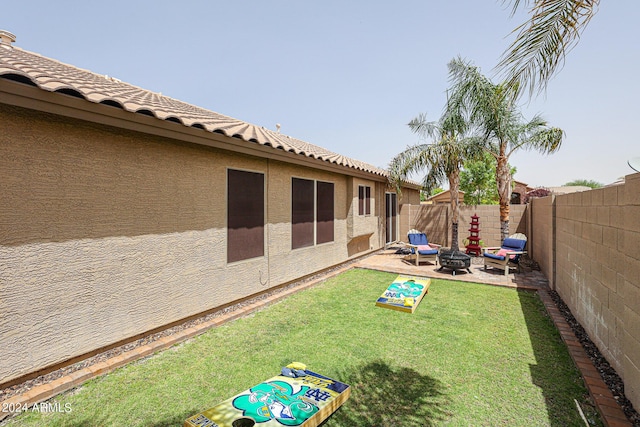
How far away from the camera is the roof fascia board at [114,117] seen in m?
3.46

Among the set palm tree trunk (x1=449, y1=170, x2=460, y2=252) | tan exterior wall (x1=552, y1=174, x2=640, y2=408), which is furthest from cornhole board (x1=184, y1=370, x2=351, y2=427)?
palm tree trunk (x1=449, y1=170, x2=460, y2=252)

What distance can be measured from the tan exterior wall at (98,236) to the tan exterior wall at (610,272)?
22.0 ft

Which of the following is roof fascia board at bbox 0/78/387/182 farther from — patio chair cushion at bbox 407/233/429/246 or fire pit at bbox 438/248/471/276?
patio chair cushion at bbox 407/233/429/246

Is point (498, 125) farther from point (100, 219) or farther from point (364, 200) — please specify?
point (100, 219)

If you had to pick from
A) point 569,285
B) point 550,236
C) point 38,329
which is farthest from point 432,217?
point 38,329

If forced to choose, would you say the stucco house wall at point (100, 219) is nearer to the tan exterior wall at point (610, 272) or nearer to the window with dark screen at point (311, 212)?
the window with dark screen at point (311, 212)

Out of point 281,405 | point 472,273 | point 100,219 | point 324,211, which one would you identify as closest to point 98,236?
point 100,219

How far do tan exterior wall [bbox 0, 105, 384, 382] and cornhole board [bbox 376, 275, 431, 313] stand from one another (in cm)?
367

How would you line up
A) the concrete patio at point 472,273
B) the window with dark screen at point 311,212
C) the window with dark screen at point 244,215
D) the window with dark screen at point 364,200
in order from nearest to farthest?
the window with dark screen at point 244,215
the window with dark screen at point 311,212
the concrete patio at point 472,273
the window with dark screen at point 364,200

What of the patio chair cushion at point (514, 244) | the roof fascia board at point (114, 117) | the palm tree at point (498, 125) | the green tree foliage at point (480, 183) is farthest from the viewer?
the green tree foliage at point (480, 183)

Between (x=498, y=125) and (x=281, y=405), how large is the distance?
14339 mm

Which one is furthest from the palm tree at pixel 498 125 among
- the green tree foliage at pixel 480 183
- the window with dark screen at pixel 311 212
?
the green tree foliage at pixel 480 183

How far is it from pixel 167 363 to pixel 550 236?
1024cm

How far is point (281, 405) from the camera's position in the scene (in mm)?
3400
